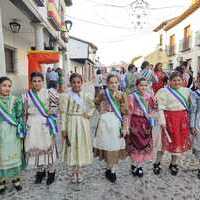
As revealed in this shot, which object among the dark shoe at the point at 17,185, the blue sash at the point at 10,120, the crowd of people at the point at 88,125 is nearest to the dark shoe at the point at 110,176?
the crowd of people at the point at 88,125

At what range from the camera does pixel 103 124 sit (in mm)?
3797

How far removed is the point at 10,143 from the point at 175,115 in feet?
7.38

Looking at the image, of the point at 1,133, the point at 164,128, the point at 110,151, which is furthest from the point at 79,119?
the point at 164,128

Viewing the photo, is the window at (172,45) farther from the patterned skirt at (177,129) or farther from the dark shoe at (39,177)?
the dark shoe at (39,177)

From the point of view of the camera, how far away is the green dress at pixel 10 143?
341cm

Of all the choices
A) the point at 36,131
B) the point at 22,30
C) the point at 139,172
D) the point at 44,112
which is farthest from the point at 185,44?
the point at 36,131

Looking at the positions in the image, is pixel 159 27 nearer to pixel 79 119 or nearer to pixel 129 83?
pixel 129 83

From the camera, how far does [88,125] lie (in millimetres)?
3828

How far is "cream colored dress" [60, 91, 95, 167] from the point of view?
3.69 meters

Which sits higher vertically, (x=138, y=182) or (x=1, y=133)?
(x=1, y=133)

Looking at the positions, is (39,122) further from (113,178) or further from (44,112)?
(113,178)

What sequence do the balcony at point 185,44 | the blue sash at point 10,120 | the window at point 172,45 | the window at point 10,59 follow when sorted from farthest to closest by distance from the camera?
1. the window at point 172,45
2. the balcony at point 185,44
3. the window at point 10,59
4. the blue sash at point 10,120

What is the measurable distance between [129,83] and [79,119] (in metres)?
5.50

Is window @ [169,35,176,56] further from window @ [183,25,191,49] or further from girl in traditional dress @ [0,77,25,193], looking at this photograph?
girl in traditional dress @ [0,77,25,193]
